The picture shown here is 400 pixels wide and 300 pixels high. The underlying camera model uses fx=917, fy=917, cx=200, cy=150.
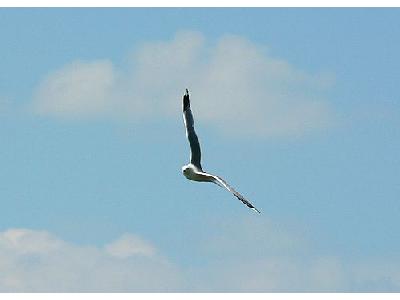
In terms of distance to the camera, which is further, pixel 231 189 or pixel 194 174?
pixel 194 174

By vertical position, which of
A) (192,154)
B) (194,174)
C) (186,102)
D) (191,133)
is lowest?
(194,174)

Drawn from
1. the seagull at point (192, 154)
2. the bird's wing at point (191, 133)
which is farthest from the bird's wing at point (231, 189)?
the bird's wing at point (191, 133)

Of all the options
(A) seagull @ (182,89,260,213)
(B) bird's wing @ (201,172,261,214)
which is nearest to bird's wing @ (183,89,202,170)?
(A) seagull @ (182,89,260,213)

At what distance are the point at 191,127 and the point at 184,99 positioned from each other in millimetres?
1661

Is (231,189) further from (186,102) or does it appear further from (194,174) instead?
(186,102)

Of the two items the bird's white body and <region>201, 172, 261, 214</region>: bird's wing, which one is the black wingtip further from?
<region>201, 172, 261, 214</region>: bird's wing

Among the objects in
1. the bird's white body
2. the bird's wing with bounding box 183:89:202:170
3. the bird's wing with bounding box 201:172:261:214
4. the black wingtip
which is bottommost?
the bird's wing with bounding box 201:172:261:214

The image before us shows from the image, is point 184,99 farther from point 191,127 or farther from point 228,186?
point 228,186

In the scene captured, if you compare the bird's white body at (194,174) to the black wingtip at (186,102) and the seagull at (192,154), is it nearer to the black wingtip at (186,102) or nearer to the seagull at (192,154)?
the seagull at (192,154)

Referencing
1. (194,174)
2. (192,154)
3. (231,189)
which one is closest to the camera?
(231,189)

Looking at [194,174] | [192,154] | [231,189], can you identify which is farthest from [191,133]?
[231,189]
